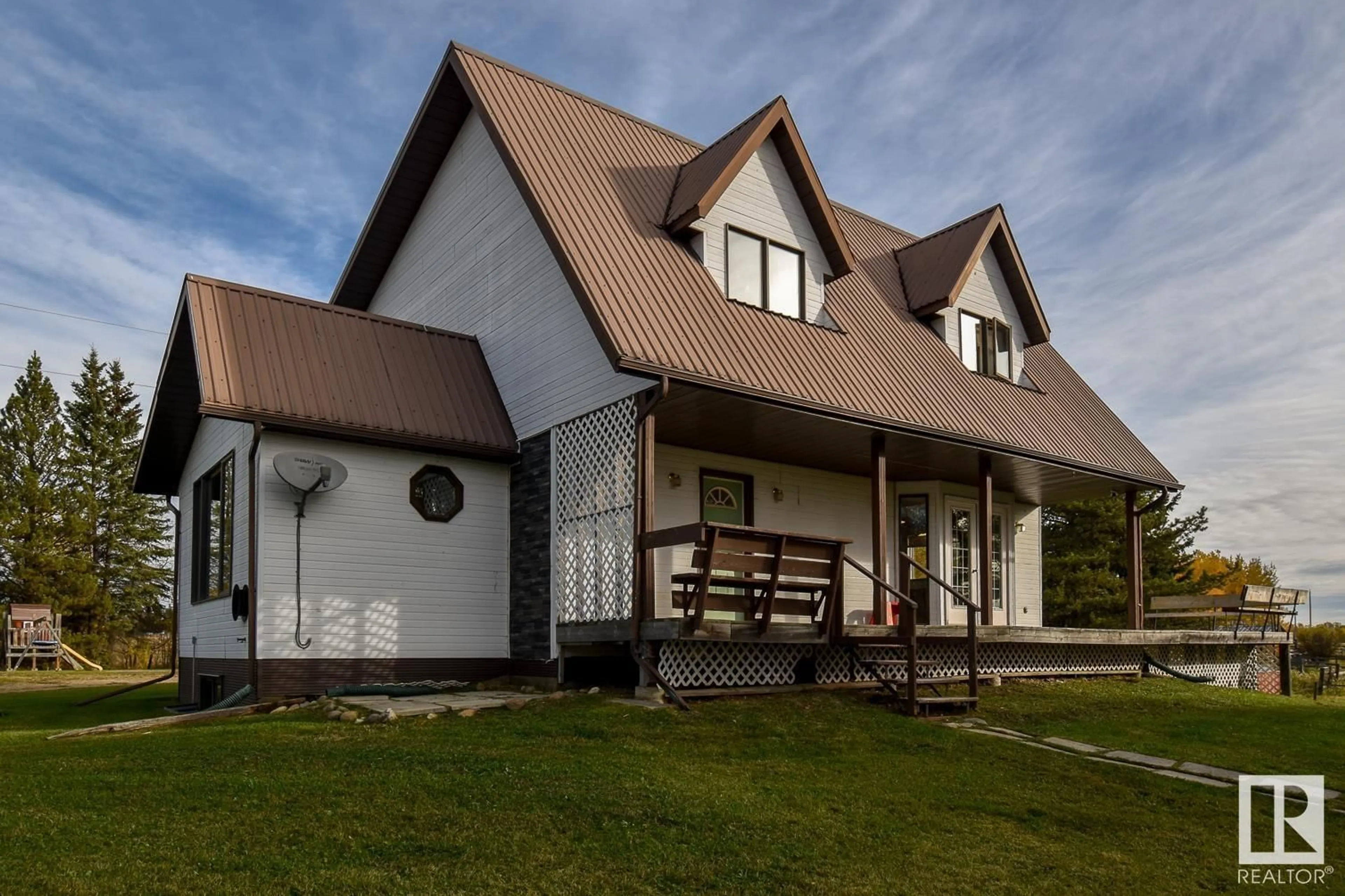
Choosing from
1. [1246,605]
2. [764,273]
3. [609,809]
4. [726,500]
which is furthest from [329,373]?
[1246,605]

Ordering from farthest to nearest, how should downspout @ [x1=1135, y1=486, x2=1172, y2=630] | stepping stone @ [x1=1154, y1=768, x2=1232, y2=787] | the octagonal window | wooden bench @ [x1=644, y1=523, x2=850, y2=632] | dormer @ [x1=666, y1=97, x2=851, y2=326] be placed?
downspout @ [x1=1135, y1=486, x2=1172, y2=630] → dormer @ [x1=666, y1=97, x2=851, y2=326] → the octagonal window → wooden bench @ [x1=644, y1=523, x2=850, y2=632] → stepping stone @ [x1=1154, y1=768, x2=1232, y2=787]

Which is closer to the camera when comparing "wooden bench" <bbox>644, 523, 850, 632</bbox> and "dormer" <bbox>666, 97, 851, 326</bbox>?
"wooden bench" <bbox>644, 523, 850, 632</bbox>

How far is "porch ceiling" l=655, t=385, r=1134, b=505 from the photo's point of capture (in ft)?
40.1

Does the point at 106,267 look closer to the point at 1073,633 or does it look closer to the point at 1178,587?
the point at 1073,633

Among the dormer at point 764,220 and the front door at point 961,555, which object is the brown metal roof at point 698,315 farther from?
the front door at point 961,555

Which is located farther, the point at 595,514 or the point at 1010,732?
the point at 595,514

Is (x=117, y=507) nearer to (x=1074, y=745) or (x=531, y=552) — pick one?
(x=531, y=552)

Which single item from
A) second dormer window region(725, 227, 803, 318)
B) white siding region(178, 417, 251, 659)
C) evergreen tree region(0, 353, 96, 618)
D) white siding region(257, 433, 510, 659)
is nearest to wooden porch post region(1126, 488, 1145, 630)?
second dormer window region(725, 227, 803, 318)

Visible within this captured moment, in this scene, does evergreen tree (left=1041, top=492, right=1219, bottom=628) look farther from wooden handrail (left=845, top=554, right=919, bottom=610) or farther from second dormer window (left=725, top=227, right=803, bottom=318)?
wooden handrail (left=845, top=554, right=919, bottom=610)

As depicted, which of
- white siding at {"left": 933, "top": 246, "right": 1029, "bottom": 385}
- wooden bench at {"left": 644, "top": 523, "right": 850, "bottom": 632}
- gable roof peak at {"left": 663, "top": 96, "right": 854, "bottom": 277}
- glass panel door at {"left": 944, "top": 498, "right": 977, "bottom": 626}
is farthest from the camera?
glass panel door at {"left": 944, "top": 498, "right": 977, "bottom": 626}

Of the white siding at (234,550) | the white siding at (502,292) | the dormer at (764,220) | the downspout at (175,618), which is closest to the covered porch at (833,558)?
the white siding at (502,292)

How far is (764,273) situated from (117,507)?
35529 millimetres

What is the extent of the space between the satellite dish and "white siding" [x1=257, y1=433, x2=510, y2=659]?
0.22 m

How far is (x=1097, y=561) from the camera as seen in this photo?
3038 cm
